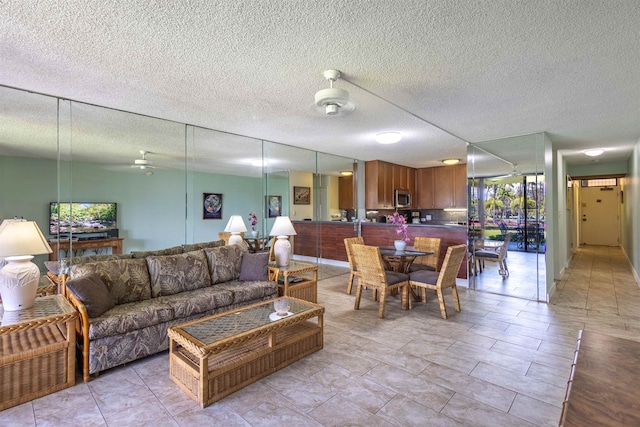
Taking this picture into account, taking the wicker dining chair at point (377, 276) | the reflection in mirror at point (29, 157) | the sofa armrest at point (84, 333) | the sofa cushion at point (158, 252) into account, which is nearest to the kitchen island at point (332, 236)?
the wicker dining chair at point (377, 276)

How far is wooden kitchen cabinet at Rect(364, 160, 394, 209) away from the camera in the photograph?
6.95m

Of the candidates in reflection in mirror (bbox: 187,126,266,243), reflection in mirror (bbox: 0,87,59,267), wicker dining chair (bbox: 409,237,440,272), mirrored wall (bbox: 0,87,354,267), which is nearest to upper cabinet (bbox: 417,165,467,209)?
wicker dining chair (bbox: 409,237,440,272)

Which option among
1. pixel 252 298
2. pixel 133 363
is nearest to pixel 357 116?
pixel 252 298

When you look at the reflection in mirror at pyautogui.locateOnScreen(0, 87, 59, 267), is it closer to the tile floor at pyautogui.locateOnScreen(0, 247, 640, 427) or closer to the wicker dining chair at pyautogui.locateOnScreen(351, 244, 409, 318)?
the tile floor at pyautogui.locateOnScreen(0, 247, 640, 427)

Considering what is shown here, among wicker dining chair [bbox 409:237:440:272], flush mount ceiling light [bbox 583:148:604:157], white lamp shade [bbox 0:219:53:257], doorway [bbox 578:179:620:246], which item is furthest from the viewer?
doorway [bbox 578:179:620:246]

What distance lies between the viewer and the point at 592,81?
8.34 ft

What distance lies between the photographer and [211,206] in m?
4.32

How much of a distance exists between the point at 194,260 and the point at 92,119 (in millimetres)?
1849

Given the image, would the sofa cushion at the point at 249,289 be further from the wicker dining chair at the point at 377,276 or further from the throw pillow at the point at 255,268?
the wicker dining chair at the point at 377,276

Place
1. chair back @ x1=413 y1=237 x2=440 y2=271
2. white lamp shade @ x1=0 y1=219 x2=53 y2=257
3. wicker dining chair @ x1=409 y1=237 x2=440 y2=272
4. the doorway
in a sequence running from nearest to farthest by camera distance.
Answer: white lamp shade @ x1=0 y1=219 x2=53 y2=257 < wicker dining chair @ x1=409 y1=237 x2=440 y2=272 < chair back @ x1=413 y1=237 x2=440 y2=271 < the doorway

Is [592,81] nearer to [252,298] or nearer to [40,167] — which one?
[252,298]

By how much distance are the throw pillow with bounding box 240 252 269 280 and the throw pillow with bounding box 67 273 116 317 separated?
139 centimetres

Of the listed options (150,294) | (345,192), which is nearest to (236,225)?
(150,294)

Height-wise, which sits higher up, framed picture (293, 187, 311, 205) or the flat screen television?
framed picture (293, 187, 311, 205)
